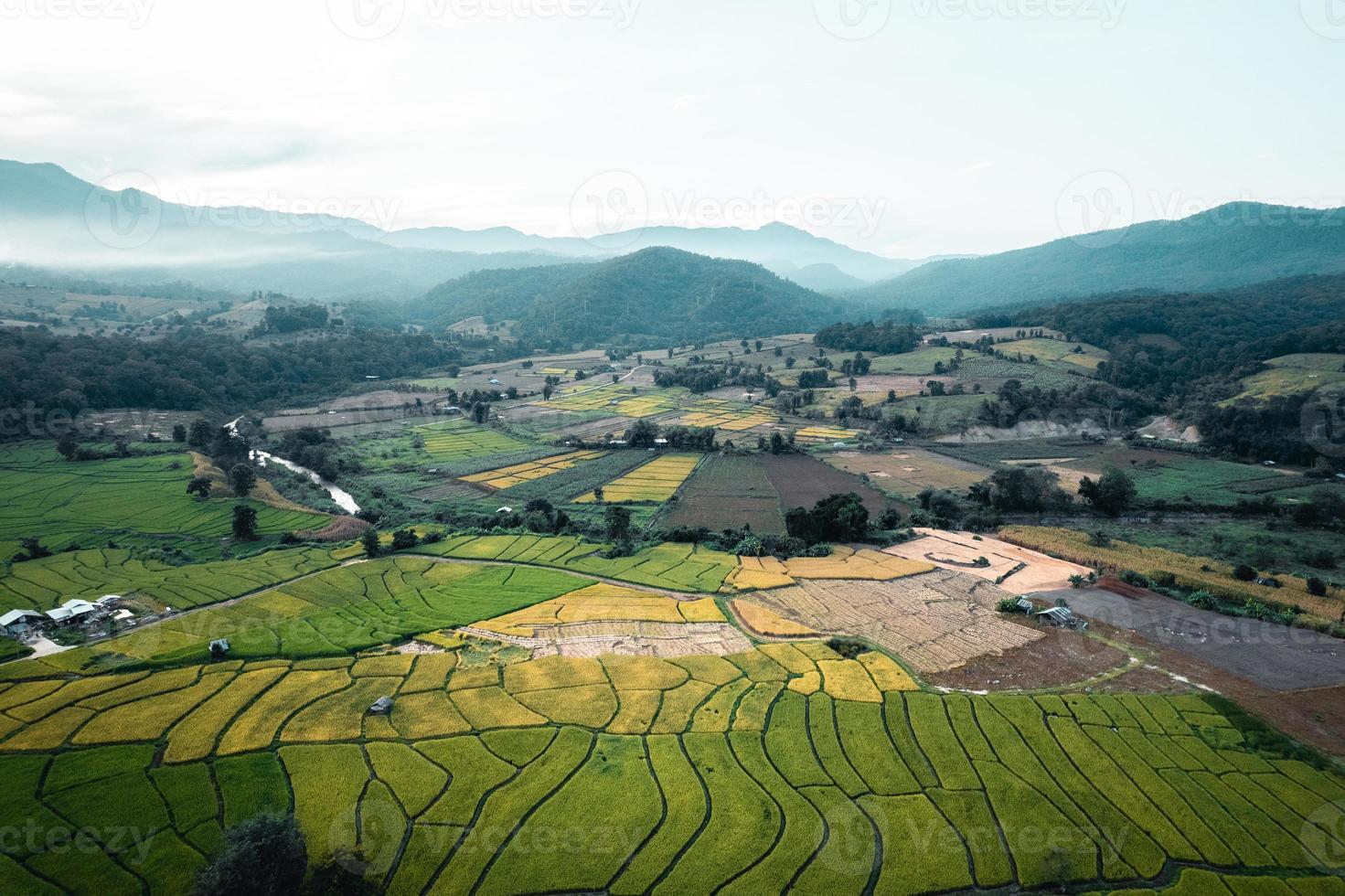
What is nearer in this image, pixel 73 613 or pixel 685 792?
pixel 685 792

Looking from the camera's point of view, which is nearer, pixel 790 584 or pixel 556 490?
pixel 790 584

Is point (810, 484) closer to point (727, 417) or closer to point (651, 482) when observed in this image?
point (651, 482)

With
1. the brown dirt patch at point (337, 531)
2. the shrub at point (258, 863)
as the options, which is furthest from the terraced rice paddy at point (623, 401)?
the shrub at point (258, 863)

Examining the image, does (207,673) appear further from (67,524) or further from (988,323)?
(988,323)

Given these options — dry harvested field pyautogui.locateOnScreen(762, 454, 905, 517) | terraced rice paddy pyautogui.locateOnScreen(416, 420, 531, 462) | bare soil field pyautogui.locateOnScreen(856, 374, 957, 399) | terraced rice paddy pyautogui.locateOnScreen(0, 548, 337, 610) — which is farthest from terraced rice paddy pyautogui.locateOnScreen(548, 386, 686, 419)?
terraced rice paddy pyautogui.locateOnScreen(0, 548, 337, 610)

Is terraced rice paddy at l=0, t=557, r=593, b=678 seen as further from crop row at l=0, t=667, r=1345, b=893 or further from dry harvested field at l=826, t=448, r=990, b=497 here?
dry harvested field at l=826, t=448, r=990, b=497

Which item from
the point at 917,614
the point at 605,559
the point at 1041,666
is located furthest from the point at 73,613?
the point at 1041,666

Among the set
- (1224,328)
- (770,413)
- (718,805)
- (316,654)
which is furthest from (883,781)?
(1224,328)
